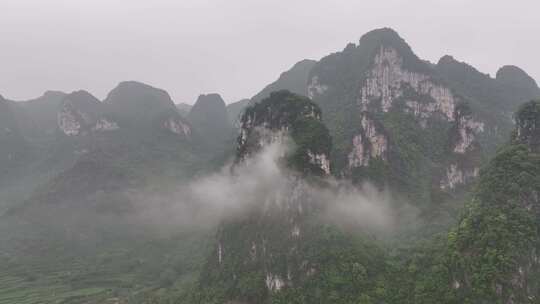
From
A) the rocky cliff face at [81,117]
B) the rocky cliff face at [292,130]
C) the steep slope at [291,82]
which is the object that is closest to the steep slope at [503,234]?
the rocky cliff face at [292,130]

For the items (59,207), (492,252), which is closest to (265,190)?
(492,252)

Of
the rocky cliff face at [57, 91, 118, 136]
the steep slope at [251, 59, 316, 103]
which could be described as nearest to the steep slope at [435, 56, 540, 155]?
the steep slope at [251, 59, 316, 103]

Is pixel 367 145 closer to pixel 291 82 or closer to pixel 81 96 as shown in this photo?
pixel 291 82

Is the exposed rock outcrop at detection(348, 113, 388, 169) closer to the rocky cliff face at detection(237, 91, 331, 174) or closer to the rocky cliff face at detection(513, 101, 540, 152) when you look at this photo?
the rocky cliff face at detection(237, 91, 331, 174)

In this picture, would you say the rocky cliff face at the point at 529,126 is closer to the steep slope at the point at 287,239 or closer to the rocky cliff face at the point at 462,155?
the rocky cliff face at the point at 462,155

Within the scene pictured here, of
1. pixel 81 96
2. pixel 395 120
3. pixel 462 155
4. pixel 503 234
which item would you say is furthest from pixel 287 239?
pixel 81 96

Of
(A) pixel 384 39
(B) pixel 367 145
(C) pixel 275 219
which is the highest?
(A) pixel 384 39

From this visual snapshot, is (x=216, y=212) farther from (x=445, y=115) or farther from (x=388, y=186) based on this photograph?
(x=445, y=115)
